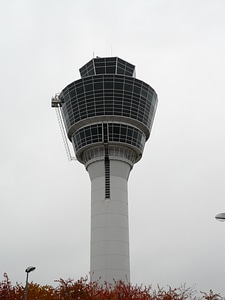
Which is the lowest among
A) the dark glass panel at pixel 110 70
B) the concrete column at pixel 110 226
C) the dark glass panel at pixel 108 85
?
the concrete column at pixel 110 226

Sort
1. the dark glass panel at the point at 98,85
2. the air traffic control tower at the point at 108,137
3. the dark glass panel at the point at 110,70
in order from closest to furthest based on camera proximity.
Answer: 1. the air traffic control tower at the point at 108,137
2. the dark glass panel at the point at 98,85
3. the dark glass panel at the point at 110,70

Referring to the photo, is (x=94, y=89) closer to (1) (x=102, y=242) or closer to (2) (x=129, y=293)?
(1) (x=102, y=242)

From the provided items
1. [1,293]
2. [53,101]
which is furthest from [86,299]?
[53,101]

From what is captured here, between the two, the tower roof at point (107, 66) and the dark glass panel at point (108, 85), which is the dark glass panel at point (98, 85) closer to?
the dark glass panel at point (108, 85)

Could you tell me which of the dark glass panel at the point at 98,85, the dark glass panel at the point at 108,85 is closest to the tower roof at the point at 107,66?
the dark glass panel at the point at 108,85

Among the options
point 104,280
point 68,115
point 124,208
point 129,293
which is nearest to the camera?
point 129,293

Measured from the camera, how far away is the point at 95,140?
242 ft

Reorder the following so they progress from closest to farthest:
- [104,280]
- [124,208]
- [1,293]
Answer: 1. [1,293]
2. [104,280]
3. [124,208]

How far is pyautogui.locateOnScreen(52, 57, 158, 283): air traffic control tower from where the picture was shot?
226 ft

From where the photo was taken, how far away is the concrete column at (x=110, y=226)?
67125 mm

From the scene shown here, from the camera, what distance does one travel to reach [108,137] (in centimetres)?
7319

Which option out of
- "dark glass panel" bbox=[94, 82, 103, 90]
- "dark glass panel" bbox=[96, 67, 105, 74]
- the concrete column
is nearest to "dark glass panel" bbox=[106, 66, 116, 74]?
"dark glass panel" bbox=[96, 67, 105, 74]

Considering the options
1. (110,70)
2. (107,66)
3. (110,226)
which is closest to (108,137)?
(110,70)

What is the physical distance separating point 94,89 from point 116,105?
5073 millimetres
